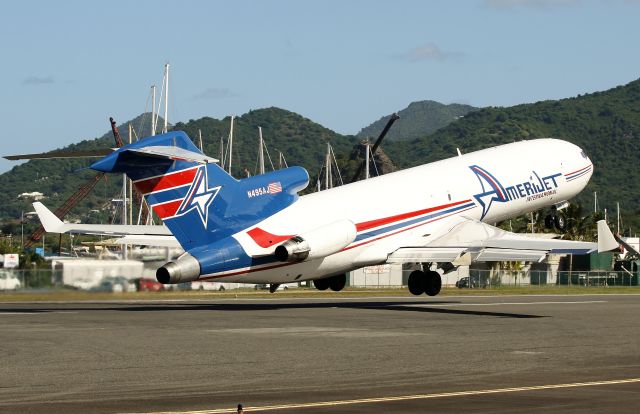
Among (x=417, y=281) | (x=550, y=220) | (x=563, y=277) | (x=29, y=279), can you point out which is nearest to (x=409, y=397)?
(x=417, y=281)

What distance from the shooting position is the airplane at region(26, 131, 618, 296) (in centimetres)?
3816

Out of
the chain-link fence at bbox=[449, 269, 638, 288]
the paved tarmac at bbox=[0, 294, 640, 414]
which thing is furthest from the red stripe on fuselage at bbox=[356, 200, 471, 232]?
the chain-link fence at bbox=[449, 269, 638, 288]

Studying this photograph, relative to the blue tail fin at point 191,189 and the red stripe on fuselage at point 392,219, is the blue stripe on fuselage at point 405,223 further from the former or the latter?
the blue tail fin at point 191,189

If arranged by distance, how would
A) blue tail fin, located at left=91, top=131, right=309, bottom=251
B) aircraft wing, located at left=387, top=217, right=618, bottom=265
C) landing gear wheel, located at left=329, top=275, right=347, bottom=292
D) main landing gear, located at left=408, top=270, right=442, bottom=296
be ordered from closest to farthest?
blue tail fin, located at left=91, top=131, right=309, bottom=251 < aircraft wing, located at left=387, top=217, right=618, bottom=265 < main landing gear, located at left=408, top=270, right=442, bottom=296 < landing gear wheel, located at left=329, top=275, right=347, bottom=292

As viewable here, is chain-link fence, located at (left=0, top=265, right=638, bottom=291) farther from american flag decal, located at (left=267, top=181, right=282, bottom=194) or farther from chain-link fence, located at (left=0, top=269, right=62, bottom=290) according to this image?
american flag decal, located at (left=267, top=181, right=282, bottom=194)

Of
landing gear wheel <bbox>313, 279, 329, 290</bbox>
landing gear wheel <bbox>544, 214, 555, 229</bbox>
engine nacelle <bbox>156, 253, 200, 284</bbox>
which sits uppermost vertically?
landing gear wheel <bbox>544, 214, 555, 229</bbox>

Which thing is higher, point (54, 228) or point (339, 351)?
point (54, 228)

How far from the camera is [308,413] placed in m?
17.9

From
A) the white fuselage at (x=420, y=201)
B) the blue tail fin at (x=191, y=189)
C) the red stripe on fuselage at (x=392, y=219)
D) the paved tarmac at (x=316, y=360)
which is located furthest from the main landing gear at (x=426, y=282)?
the blue tail fin at (x=191, y=189)

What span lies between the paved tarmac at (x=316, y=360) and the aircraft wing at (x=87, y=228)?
3.05m

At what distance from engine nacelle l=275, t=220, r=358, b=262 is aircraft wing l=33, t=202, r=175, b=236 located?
7300mm

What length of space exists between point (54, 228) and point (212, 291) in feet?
86.1

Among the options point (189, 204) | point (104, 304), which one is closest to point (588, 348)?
point (189, 204)

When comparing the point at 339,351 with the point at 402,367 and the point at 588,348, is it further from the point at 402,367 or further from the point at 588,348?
the point at 588,348
